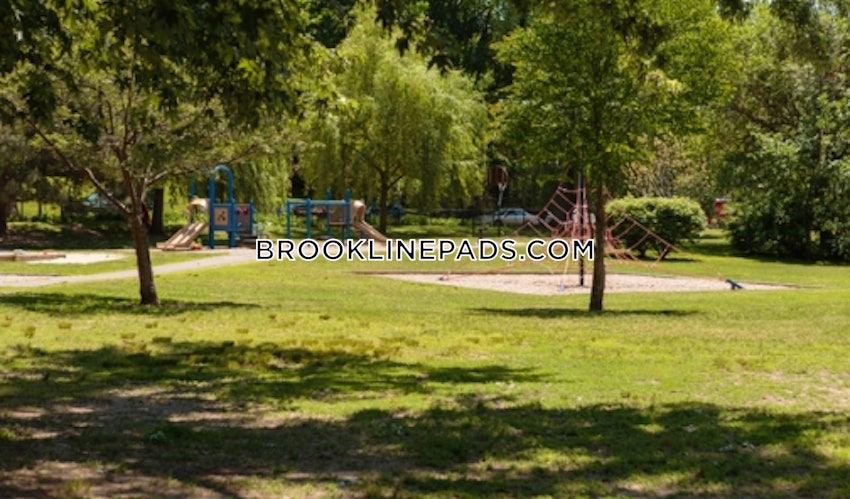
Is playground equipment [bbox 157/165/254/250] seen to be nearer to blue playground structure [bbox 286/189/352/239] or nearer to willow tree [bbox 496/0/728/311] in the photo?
blue playground structure [bbox 286/189/352/239]

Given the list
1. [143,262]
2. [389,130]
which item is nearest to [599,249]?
[143,262]

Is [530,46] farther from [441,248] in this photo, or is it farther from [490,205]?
[490,205]

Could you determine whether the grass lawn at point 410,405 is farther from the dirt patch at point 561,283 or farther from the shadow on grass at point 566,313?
the dirt patch at point 561,283

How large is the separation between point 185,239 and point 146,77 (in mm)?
28460

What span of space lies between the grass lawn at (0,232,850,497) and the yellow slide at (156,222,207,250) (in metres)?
20.5

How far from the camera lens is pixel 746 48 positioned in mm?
44469

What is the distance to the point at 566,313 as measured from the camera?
63.2 feet

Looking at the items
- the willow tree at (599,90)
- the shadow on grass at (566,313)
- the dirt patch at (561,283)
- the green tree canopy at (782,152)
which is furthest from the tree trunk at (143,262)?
the green tree canopy at (782,152)

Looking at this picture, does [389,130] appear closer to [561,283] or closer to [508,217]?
[508,217]

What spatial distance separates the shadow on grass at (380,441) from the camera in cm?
575

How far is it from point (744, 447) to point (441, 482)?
202 centimetres

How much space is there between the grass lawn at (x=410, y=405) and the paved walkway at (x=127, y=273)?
20.5ft

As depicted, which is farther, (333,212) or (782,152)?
(333,212)

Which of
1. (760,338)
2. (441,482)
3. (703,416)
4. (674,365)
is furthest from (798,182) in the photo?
(441,482)
